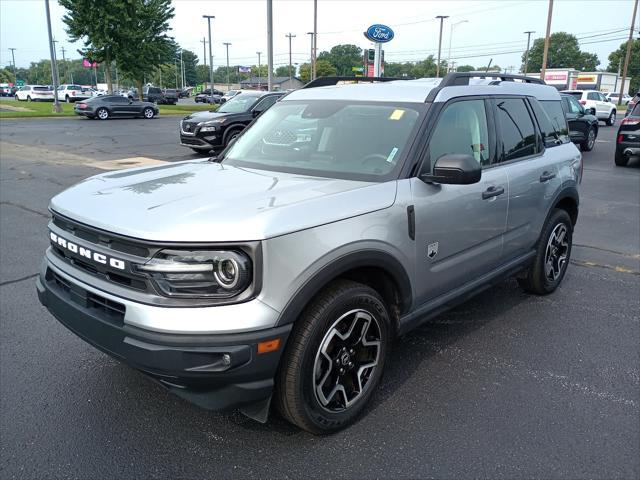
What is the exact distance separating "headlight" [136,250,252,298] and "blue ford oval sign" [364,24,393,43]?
18353 millimetres

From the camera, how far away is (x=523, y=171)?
4250 mm

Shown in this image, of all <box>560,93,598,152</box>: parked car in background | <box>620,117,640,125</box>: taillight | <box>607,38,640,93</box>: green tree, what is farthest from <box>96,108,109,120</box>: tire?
<box>607,38,640,93</box>: green tree

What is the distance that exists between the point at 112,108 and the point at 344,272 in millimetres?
30486

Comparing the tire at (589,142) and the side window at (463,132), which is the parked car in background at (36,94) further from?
the side window at (463,132)

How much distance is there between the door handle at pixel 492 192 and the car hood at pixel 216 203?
96 centimetres

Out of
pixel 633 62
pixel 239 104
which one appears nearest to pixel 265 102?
pixel 239 104

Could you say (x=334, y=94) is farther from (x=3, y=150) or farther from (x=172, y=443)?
(x=3, y=150)

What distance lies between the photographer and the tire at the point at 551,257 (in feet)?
15.8

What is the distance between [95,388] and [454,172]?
2.54m

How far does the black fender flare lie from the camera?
2.50m

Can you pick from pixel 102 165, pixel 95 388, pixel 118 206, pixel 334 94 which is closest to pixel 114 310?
pixel 118 206

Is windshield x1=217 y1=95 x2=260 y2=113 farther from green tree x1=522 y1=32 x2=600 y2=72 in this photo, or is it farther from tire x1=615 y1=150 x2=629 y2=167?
green tree x1=522 y1=32 x2=600 y2=72

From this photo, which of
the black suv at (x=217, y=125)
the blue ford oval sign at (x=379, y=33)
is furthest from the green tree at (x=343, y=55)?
the black suv at (x=217, y=125)

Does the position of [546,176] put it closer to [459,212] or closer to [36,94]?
[459,212]
